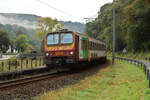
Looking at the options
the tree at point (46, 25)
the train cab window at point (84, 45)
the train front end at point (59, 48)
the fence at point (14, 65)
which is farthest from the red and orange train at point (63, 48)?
the tree at point (46, 25)

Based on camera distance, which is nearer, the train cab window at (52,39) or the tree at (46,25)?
the train cab window at (52,39)

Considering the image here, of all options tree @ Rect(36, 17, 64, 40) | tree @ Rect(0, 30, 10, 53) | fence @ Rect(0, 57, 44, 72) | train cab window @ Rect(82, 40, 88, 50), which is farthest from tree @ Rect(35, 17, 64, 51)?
tree @ Rect(0, 30, 10, 53)

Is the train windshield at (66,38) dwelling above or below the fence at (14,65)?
above

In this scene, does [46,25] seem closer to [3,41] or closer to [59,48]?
[59,48]

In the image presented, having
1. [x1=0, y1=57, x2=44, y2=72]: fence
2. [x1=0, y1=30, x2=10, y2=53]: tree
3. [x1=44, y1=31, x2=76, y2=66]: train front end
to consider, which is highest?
[x1=0, y1=30, x2=10, y2=53]: tree

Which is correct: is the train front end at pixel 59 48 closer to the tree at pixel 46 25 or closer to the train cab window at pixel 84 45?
the train cab window at pixel 84 45

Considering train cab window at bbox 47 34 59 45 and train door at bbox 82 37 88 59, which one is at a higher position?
train cab window at bbox 47 34 59 45

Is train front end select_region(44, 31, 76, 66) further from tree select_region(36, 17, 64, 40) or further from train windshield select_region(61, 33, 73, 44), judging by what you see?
tree select_region(36, 17, 64, 40)

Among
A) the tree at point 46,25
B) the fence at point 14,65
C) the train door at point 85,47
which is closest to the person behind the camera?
the fence at point 14,65

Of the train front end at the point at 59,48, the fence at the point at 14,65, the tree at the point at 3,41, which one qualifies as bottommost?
the fence at the point at 14,65

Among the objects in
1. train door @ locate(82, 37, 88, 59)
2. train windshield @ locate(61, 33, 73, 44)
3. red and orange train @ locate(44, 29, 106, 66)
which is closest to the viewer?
red and orange train @ locate(44, 29, 106, 66)

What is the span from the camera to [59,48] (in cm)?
1364

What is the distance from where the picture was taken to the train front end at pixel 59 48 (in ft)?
43.6

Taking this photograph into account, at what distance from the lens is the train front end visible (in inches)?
523
